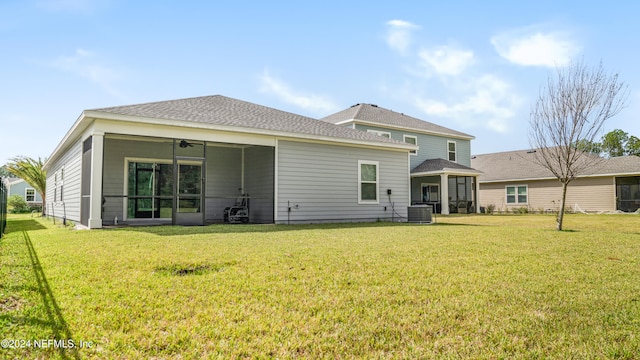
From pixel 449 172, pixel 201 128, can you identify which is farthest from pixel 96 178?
Result: pixel 449 172

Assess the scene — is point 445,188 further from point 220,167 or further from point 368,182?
point 220,167

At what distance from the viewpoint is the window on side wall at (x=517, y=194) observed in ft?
86.6

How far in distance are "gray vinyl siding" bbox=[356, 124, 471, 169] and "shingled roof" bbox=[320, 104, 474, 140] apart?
1.15ft

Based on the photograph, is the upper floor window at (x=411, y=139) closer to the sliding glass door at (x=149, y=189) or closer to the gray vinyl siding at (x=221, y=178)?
the gray vinyl siding at (x=221, y=178)

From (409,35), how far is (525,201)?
1856cm

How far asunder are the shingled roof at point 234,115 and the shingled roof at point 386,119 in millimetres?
7215

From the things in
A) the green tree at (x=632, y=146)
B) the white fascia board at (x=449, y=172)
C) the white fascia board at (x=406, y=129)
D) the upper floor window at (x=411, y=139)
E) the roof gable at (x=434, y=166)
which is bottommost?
the white fascia board at (x=449, y=172)

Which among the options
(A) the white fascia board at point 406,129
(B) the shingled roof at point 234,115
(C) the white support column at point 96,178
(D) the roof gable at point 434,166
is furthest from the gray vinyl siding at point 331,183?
(D) the roof gable at point 434,166

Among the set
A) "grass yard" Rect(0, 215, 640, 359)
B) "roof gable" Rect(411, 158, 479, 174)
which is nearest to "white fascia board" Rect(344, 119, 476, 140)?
"roof gable" Rect(411, 158, 479, 174)

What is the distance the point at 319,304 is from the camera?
330 centimetres

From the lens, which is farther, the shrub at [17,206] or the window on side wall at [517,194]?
the shrub at [17,206]

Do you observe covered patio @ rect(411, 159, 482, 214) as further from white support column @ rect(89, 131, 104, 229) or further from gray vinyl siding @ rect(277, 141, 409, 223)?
white support column @ rect(89, 131, 104, 229)

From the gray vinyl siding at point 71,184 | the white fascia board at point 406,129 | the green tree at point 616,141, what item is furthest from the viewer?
the green tree at point 616,141

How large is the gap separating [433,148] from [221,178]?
14496 millimetres
